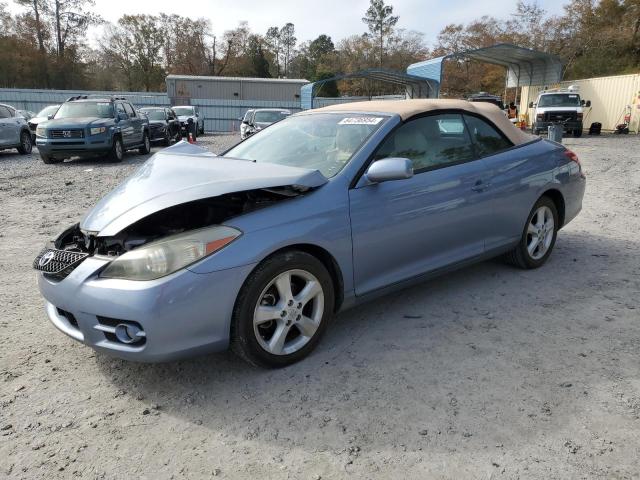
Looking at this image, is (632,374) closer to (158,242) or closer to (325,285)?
(325,285)

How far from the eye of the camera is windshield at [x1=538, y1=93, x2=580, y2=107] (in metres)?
22.9

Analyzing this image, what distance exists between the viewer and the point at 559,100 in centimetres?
2314

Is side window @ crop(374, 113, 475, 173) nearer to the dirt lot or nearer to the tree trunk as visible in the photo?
the dirt lot

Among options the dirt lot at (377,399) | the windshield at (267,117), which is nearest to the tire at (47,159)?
the windshield at (267,117)

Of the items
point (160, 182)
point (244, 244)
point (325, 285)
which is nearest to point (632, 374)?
point (325, 285)

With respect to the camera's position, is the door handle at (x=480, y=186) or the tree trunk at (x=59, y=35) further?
the tree trunk at (x=59, y=35)

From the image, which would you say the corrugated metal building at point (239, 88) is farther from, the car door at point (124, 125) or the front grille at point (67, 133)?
the front grille at point (67, 133)

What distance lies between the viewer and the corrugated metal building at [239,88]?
3997cm

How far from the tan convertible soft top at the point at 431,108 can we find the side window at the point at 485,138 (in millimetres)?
66

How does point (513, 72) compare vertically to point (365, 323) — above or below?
above

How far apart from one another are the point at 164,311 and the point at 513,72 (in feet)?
109

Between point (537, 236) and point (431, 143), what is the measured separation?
161 cm

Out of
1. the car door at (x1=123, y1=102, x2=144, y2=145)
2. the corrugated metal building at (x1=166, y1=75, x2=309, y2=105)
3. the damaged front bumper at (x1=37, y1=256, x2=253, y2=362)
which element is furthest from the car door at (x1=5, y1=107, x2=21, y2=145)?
the corrugated metal building at (x1=166, y1=75, x2=309, y2=105)

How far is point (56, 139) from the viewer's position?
43.5 feet
